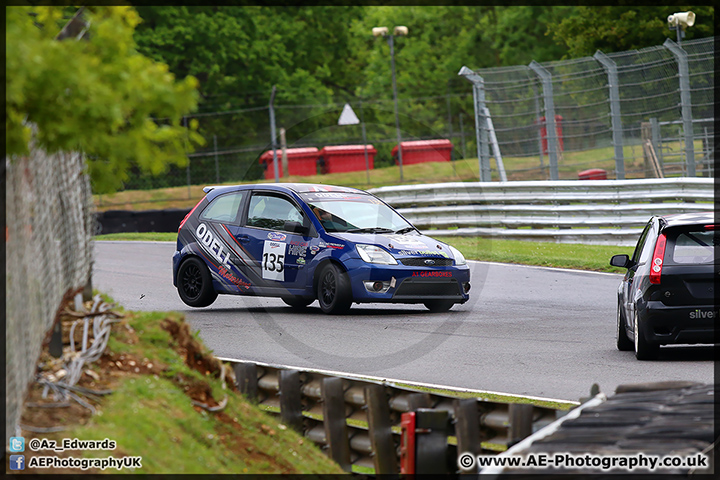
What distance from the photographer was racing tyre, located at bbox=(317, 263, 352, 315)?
1213 centimetres

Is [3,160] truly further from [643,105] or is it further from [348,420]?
[643,105]

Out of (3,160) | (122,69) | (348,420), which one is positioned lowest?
(348,420)

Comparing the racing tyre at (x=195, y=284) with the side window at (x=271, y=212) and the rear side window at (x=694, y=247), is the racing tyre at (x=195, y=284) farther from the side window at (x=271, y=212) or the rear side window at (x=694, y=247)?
the rear side window at (x=694, y=247)

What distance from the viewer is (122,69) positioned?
14.3ft

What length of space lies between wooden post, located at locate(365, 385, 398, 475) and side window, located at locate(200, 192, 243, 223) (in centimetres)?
689

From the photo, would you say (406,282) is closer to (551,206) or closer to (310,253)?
(310,253)

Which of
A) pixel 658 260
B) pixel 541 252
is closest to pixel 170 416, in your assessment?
pixel 658 260

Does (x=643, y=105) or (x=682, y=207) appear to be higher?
(x=643, y=105)

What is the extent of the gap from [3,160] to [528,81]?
19.5 meters

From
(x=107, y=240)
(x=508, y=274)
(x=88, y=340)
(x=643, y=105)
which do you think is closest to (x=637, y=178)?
(x=643, y=105)

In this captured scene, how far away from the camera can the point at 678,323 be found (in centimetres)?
950

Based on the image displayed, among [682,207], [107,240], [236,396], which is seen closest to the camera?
[236,396]

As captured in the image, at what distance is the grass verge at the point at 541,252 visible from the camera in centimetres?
1780

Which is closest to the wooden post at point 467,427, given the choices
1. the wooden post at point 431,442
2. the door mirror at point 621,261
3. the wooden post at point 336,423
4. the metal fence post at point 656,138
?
the wooden post at point 431,442
